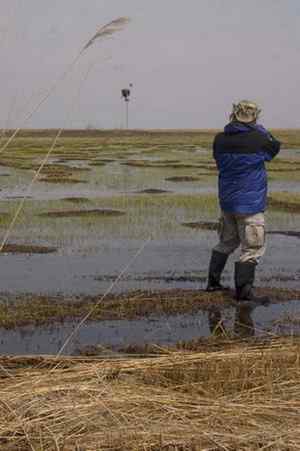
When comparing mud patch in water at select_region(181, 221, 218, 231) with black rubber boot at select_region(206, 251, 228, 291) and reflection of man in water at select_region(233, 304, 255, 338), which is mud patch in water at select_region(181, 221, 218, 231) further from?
reflection of man in water at select_region(233, 304, 255, 338)

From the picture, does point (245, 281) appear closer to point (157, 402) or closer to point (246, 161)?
point (246, 161)

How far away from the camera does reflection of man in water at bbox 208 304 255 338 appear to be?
713 cm

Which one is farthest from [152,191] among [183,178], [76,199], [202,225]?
[202,225]

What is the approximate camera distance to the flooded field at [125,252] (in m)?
7.32

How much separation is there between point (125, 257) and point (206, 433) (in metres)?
7.64

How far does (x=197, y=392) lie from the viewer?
468 centimetres

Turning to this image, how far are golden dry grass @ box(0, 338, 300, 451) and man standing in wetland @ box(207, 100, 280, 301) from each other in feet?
9.67

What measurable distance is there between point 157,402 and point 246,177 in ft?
14.2

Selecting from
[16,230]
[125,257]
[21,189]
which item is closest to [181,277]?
[125,257]

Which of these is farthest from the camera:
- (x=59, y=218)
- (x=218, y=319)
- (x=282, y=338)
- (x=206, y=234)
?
(x=59, y=218)

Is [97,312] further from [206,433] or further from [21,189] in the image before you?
[21,189]

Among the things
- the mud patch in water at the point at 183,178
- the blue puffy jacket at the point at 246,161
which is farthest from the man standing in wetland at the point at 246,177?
the mud patch in water at the point at 183,178

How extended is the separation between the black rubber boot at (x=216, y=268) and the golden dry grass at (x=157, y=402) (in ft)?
10.8

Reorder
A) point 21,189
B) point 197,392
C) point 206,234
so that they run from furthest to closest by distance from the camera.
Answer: point 21,189, point 206,234, point 197,392
